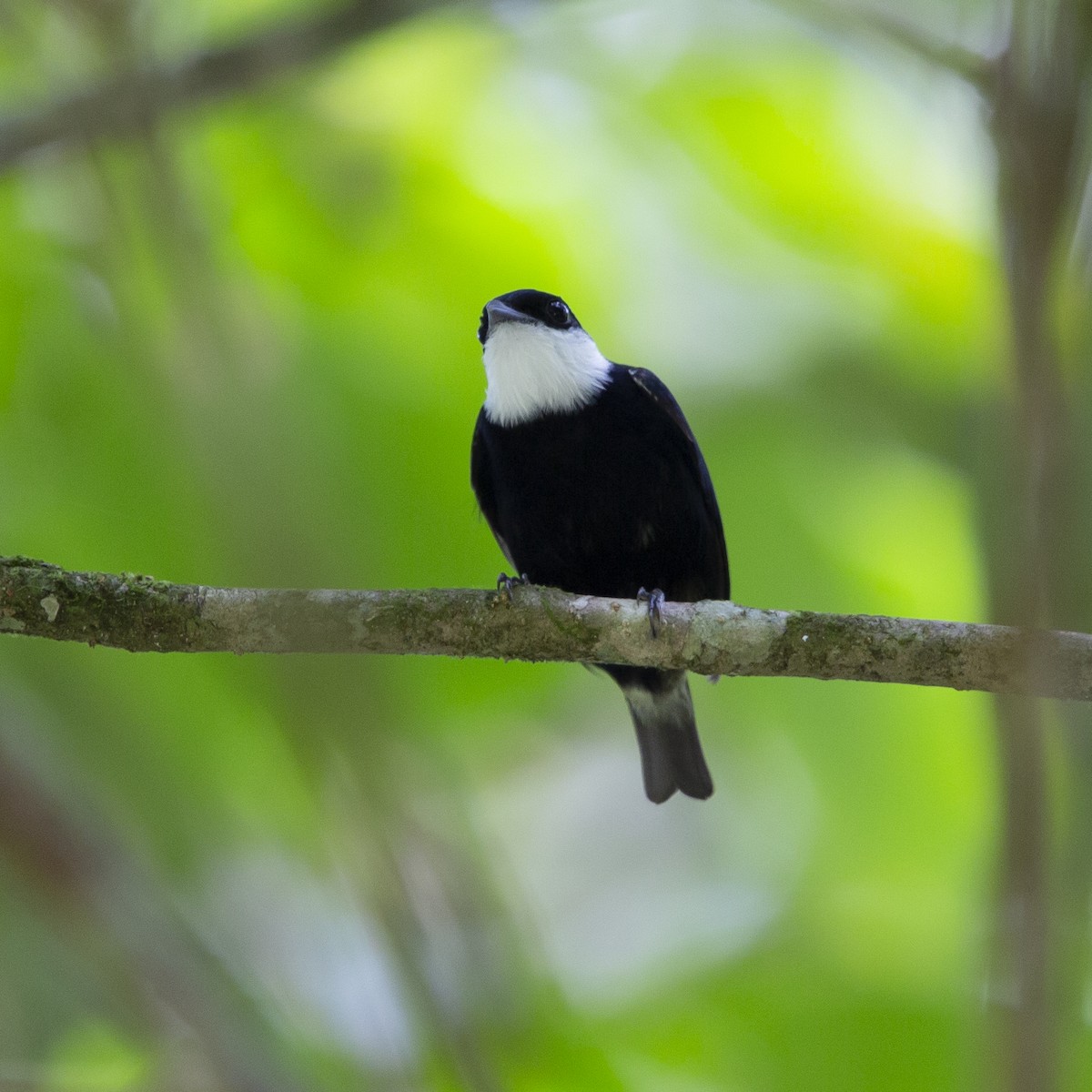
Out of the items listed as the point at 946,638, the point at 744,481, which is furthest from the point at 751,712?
the point at 946,638

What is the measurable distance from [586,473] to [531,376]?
42 centimetres

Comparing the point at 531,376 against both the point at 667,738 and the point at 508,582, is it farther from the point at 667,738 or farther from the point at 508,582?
the point at 667,738

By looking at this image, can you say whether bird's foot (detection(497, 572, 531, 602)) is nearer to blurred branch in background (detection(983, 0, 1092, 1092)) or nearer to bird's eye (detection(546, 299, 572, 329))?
bird's eye (detection(546, 299, 572, 329))

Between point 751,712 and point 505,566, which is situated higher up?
point 505,566

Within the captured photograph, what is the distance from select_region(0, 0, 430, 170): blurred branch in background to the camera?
2.97m

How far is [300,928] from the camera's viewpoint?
3.88 meters

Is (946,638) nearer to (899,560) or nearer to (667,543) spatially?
(667,543)

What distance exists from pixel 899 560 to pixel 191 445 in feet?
13.6

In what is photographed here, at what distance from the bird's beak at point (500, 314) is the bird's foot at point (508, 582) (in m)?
0.96

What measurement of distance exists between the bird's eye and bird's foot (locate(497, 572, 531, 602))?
0.99m

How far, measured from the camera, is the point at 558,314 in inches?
208

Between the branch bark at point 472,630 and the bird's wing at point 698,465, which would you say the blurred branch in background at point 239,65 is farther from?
the bird's wing at point 698,465

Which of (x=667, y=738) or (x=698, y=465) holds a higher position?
(x=698, y=465)

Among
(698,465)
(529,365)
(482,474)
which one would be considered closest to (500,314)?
(529,365)
